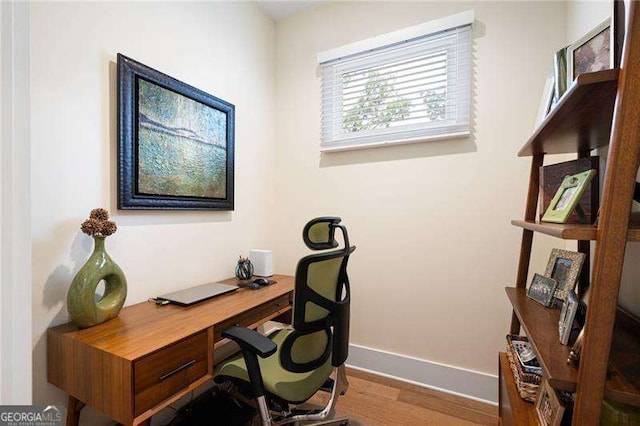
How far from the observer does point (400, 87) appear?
82.5 inches

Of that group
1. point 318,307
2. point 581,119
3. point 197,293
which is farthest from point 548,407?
point 197,293

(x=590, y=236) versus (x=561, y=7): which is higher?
(x=561, y=7)

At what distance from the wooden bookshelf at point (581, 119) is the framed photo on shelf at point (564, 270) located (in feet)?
1.55

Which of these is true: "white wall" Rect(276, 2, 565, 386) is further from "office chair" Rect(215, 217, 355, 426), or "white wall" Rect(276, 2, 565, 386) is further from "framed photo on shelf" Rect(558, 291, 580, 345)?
"framed photo on shelf" Rect(558, 291, 580, 345)

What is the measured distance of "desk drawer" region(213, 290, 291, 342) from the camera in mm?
1328

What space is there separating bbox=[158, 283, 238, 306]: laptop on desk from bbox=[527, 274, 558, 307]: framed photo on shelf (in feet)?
5.26

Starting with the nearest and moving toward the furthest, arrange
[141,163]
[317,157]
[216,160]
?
[141,163], [216,160], [317,157]

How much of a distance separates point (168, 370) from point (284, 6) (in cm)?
271

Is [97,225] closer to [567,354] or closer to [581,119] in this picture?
[567,354]

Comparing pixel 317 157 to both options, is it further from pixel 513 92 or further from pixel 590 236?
pixel 590 236

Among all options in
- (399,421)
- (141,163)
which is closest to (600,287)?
(399,421)

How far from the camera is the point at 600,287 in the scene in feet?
2.07

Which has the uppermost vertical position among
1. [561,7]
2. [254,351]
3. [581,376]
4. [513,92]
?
[561,7]

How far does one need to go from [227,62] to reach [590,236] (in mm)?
2264
